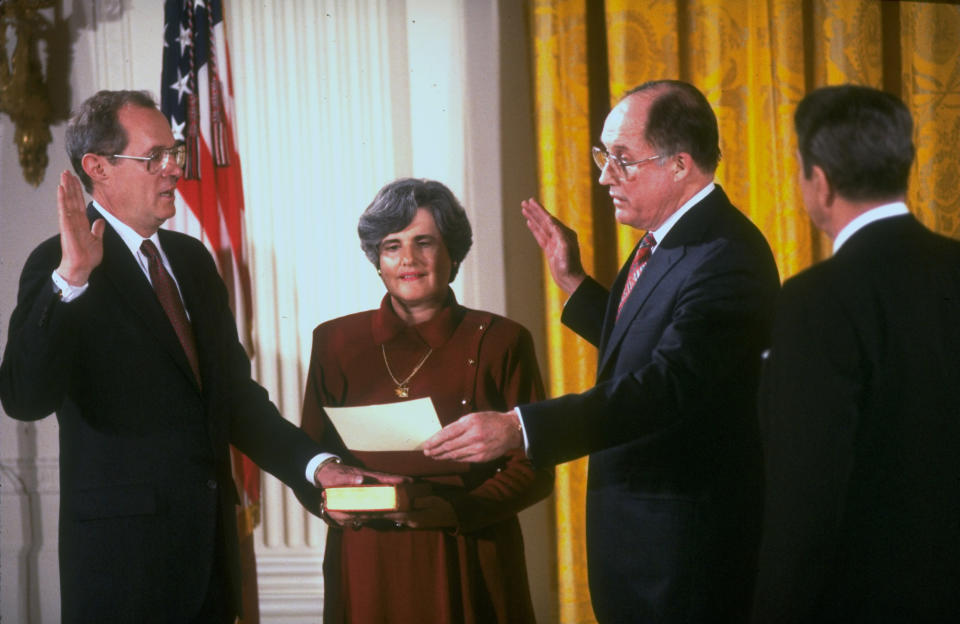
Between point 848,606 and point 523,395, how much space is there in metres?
0.98

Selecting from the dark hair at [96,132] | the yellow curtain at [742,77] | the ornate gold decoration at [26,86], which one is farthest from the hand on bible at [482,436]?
the ornate gold decoration at [26,86]

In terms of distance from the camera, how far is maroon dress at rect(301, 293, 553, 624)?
7.63 feet

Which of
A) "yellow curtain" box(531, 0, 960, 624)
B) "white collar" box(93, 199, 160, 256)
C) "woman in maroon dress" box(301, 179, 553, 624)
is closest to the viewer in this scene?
"white collar" box(93, 199, 160, 256)

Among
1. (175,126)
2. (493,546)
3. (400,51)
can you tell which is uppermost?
(400,51)

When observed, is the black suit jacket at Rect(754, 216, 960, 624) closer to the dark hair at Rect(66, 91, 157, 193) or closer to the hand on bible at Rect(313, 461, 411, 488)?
the hand on bible at Rect(313, 461, 411, 488)

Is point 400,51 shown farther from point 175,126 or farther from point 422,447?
point 422,447

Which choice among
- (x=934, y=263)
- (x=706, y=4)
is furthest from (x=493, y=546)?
(x=706, y=4)

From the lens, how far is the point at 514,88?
9.01ft

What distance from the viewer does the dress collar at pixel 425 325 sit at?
2.39 m

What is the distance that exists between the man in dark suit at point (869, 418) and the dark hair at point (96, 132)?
1724mm

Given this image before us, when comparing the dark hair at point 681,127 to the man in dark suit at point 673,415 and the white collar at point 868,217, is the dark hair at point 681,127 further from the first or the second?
the white collar at point 868,217

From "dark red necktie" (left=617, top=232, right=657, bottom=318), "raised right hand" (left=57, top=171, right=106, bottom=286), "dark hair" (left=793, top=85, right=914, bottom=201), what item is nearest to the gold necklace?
"dark red necktie" (left=617, top=232, right=657, bottom=318)

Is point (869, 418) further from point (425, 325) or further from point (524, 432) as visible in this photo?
point (425, 325)

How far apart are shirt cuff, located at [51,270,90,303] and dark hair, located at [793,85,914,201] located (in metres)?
1.71
